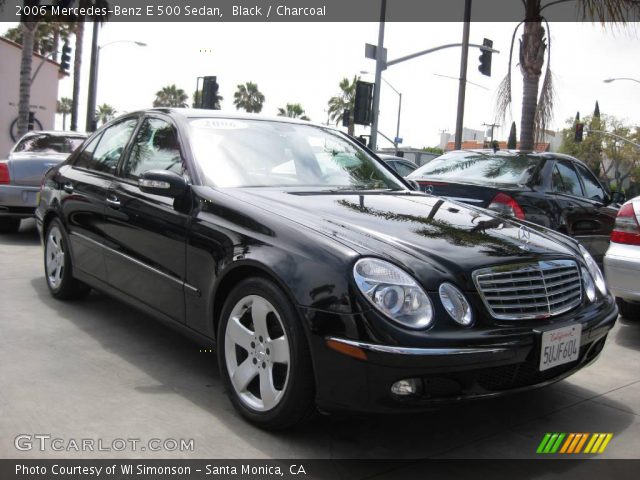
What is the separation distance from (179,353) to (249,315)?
3.98 feet

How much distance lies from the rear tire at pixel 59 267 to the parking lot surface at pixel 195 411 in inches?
20.4

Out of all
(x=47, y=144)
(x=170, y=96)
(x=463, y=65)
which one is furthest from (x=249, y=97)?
(x=47, y=144)

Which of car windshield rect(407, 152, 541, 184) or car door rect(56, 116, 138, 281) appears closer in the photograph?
car door rect(56, 116, 138, 281)

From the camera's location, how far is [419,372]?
2.57 m

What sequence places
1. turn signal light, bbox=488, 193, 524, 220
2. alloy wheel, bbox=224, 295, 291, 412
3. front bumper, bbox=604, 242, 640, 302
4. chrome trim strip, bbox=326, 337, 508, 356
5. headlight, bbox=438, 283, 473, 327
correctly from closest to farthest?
chrome trim strip, bbox=326, 337, 508, 356 < headlight, bbox=438, 283, 473, 327 < alloy wheel, bbox=224, 295, 291, 412 < front bumper, bbox=604, 242, 640, 302 < turn signal light, bbox=488, 193, 524, 220

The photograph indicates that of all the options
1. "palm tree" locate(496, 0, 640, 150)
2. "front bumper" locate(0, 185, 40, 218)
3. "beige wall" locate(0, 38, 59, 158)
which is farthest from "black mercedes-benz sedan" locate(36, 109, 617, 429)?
"beige wall" locate(0, 38, 59, 158)

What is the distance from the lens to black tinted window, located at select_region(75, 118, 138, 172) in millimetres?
4570

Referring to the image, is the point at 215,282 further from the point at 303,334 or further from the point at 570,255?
the point at 570,255

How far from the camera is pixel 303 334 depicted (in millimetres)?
2766

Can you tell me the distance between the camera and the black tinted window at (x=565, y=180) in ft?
21.8

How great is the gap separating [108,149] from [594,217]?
4.90 metres

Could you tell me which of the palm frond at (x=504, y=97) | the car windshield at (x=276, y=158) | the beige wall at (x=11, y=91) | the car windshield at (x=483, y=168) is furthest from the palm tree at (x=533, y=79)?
the beige wall at (x=11, y=91)

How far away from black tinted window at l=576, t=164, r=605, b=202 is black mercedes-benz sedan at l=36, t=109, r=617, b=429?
3.56 m

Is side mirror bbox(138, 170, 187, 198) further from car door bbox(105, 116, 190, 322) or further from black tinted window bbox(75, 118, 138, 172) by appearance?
black tinted window bbox(75, 118, 138, 172)
